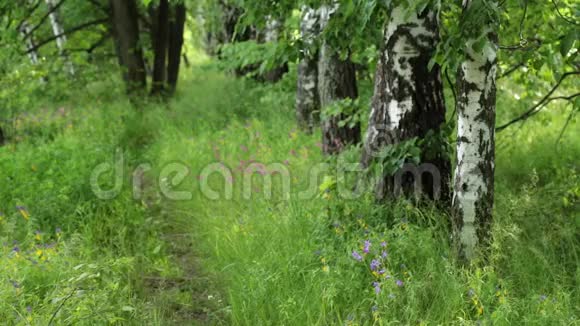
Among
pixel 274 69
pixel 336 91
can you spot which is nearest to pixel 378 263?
pixel 336 91

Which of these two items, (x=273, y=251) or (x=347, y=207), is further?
(x=347, y=207)

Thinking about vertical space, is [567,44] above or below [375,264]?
above

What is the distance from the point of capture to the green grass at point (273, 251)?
3.25m

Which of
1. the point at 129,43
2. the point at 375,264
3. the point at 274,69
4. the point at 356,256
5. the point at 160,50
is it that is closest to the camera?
the point at 375,264

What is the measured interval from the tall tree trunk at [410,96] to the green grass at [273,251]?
1.12 feet

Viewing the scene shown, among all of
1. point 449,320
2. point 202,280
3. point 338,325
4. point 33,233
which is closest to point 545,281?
point 449,320

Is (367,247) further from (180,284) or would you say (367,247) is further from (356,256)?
(180,284)

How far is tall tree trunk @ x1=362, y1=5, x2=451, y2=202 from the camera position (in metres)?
4.29

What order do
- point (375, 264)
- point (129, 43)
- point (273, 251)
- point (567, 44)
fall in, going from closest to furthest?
1. point (567, 44)
2. point (375, 264)
3. point (273, 251)
4. point (129, 43)

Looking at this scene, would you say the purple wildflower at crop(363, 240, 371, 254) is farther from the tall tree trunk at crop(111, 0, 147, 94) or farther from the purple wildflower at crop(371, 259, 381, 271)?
the tall tree trunk at crop(111, 0, 147, 94)

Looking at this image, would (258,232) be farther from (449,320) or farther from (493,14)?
(493,14)

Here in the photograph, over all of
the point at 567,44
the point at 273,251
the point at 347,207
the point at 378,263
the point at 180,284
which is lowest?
the point at 180,284

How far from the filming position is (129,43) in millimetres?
11758

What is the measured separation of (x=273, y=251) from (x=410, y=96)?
1.63 meters
